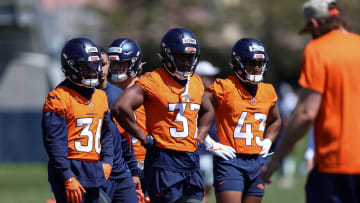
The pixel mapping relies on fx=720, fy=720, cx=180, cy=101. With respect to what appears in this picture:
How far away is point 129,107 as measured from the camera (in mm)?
6586

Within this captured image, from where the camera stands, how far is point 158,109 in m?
6.74

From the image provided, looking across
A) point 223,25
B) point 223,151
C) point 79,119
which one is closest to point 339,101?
point 79,119

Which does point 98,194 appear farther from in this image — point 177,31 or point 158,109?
point 177,31

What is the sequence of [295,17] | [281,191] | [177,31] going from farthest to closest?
1. [295,17]
2. [281,191]
3. [177,31]

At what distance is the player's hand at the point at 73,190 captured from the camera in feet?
20.6

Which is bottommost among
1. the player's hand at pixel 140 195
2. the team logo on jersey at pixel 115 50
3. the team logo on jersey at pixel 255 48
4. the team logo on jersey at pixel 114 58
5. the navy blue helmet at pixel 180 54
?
the player's hand at pixel 140 195

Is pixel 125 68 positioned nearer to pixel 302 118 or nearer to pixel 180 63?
pixel 180 63

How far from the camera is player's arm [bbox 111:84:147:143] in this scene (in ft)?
21.6

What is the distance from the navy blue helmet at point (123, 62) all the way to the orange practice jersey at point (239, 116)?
0.98 meters

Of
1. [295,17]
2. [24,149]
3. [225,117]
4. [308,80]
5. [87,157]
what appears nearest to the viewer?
[308,80]

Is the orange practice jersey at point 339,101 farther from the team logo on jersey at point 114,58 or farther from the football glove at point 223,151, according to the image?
the team logo on jersey at point 114,58

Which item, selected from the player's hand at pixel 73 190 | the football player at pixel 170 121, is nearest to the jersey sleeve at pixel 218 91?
the football player at pixel 170 121

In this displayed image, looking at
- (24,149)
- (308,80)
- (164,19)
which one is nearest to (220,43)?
(164,19)

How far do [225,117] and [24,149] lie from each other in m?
17.5
